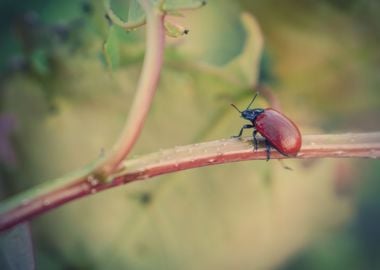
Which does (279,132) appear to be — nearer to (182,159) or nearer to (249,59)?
(182,159)

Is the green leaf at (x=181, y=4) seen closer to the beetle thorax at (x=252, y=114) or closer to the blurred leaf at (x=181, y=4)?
the blurred leaf at (x=181, y=4)

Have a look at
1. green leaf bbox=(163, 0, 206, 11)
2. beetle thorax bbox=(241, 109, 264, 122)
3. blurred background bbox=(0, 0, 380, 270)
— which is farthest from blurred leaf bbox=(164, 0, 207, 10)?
blurred background bbox=(0, 0, 380, 270)

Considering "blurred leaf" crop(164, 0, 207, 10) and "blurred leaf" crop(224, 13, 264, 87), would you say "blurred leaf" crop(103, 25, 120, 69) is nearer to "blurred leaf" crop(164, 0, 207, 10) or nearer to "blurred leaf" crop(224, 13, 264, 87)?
"blurred leaf" crop(164, 0, 207, 10)

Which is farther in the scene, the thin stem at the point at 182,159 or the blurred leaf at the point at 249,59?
the blurred leaf at the point at 249,59

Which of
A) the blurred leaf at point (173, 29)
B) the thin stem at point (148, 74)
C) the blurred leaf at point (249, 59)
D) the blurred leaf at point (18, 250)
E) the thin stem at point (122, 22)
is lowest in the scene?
the blurred leaf at point (18, 250)

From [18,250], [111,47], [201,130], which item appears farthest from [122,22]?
[201,130]

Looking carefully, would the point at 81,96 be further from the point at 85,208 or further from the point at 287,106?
the point at 287,106

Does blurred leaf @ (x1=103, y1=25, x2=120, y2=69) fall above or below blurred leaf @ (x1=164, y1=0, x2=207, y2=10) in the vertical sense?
above

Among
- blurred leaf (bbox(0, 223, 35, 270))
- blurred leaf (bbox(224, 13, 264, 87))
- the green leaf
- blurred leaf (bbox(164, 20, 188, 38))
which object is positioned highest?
blurred leaf (bbox(224, 13, 264, 87))

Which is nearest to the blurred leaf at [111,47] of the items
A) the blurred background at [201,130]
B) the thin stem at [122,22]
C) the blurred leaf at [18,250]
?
the thin stem at [122,22]
